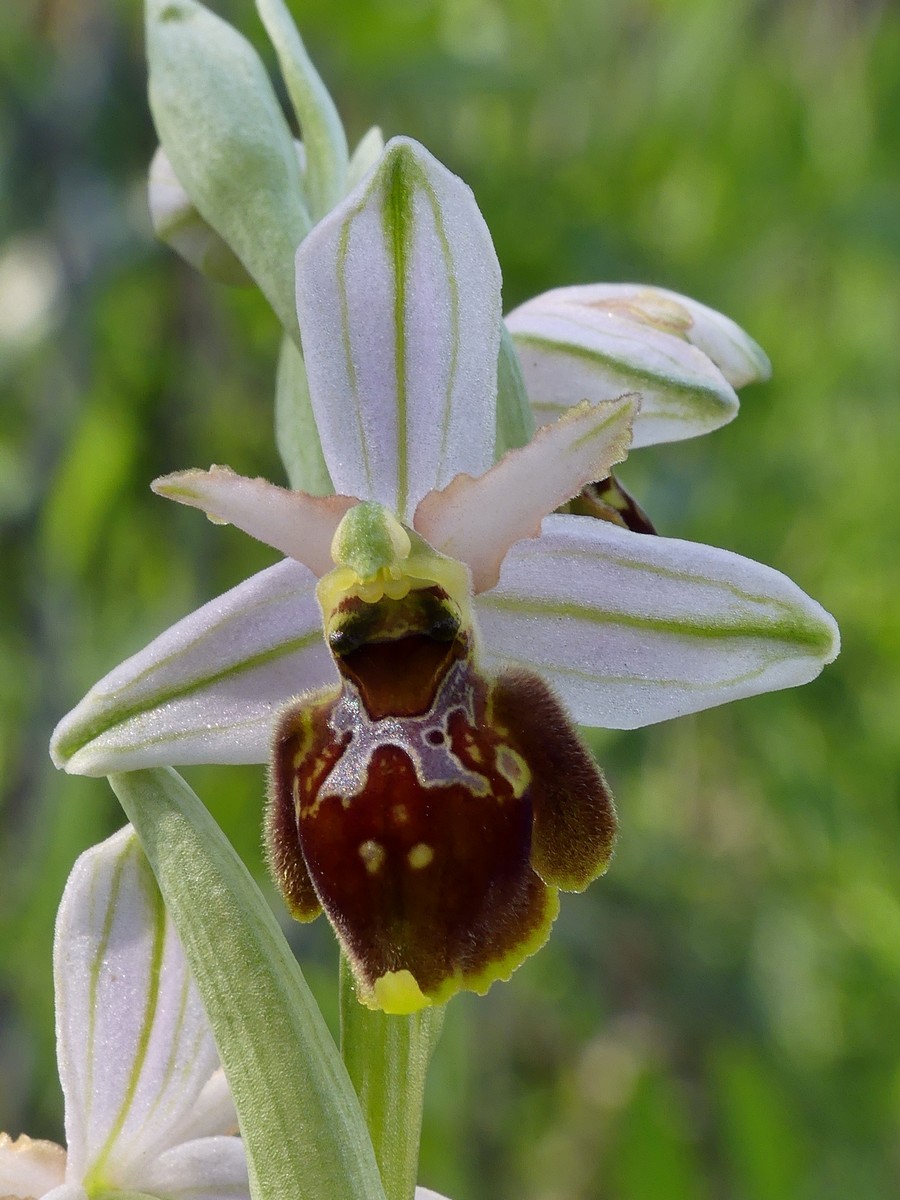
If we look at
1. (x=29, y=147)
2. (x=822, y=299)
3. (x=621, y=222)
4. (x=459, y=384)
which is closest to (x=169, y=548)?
(x=29, y=147)

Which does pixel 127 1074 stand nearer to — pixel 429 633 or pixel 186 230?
pixel 429 633

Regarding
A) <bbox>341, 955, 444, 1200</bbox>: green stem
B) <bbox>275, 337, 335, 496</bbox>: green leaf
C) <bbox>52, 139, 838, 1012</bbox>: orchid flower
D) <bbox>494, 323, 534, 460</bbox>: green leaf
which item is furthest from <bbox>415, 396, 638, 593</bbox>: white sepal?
<bbox>341, 955, 444, 1200</bbox>: green stem

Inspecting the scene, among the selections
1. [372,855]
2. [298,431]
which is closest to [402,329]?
[298,431]

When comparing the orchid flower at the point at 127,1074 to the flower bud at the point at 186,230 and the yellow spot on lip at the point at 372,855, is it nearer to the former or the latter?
the yellow spot on lip at the point at 372,855

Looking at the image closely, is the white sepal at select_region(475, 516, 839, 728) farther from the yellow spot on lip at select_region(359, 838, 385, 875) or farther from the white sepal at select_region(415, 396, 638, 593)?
the yellow spot on lip at select_region(359, 838, 385, 875)

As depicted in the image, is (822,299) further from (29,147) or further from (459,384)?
(459,384)

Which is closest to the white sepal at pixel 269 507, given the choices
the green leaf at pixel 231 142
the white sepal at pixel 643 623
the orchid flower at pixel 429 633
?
the orchid flower at pixel 429 633
